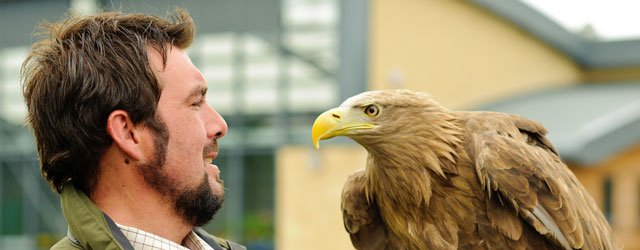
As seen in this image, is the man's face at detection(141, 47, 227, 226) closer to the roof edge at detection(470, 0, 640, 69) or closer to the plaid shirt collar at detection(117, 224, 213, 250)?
the plaid shirt collar at detection(117, 224, 213, 250)

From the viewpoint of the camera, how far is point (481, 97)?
56.3 feet

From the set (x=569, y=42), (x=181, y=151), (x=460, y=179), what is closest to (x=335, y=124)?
(x=460, y=179)

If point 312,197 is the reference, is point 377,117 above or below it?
above

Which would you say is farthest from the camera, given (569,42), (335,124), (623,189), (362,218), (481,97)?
Answer: (569,42)

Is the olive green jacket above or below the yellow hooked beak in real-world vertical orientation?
above

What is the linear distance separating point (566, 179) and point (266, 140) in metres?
12.4

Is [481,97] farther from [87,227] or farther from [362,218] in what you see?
[87,227]

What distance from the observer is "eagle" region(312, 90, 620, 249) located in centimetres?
400

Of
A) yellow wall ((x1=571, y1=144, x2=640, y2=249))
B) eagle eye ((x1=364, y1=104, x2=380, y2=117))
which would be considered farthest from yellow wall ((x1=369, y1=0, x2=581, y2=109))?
eagle eye ((x1=364, y1=104, x2=380, y2=117))

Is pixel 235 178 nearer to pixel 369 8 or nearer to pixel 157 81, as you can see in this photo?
pixel 369 8

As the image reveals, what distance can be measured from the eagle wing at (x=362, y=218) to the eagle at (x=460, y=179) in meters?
0.29

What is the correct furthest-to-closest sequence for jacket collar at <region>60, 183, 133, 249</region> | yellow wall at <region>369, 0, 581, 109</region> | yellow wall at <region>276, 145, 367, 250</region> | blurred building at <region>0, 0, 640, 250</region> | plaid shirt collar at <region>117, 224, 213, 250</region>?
yellow wall at <region>276, 145, 367, 250</region> → yellow wall at <region>369, 0, 581, 109</region> → blurred building at <region>0, 0, 640, 250</region> → plaid shirt collar at <region>117, 224, 213, 250</region> → jacket collar at <region>60, 183, 133, 249</region>

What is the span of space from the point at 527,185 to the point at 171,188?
5.55ft

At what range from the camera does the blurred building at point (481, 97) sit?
14.3 metres
